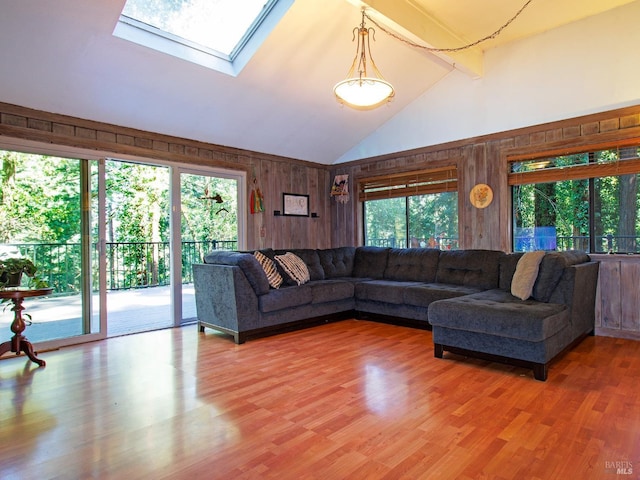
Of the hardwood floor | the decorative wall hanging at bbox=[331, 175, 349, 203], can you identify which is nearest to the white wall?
the decorative wall hanging at bbox=[331, 175, 349, 203]

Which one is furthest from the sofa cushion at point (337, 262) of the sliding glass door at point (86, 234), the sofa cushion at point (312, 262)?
the sliding glass door at point (86, 234)

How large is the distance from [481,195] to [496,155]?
1.65ft

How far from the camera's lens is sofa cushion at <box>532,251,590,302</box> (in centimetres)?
321

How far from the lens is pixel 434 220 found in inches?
212

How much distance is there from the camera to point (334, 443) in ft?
6.31

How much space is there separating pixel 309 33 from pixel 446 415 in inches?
135

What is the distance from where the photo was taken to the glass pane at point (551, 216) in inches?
165

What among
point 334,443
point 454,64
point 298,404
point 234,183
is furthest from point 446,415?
point 234,183

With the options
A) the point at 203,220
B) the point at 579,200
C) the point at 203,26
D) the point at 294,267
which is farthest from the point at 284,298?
the point at 579,200

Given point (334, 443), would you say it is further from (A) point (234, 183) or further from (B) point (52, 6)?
(A) point (234, 183)

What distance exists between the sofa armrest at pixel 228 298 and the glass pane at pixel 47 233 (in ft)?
3.96

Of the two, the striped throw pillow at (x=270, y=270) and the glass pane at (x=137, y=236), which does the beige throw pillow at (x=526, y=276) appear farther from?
the glass pane at (x=137, y=236)

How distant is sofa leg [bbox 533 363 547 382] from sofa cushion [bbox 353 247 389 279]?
8.54 ft

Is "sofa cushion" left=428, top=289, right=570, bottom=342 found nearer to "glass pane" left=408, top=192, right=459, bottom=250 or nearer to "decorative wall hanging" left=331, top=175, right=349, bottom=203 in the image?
"glass pane" left=408, top=192, right=459, bottom=250
